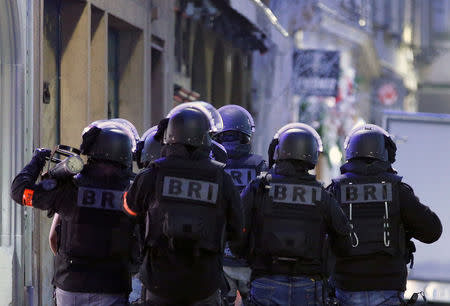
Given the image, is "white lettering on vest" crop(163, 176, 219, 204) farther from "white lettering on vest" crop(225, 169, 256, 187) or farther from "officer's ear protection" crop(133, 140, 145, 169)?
"white lettering on vest" crop(225, 169, 256, 187)

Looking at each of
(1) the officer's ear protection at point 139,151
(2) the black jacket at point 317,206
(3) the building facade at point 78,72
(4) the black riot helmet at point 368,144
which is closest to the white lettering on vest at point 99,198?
(2) the black jacket at point 317,206

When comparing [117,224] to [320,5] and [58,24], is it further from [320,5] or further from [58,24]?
[320,5]

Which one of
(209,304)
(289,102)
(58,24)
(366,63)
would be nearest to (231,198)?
(209,304)

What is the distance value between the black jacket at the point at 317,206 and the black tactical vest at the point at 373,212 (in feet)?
1.63

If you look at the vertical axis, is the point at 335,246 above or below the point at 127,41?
below

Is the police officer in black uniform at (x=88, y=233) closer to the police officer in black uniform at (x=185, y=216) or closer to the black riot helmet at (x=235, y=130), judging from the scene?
the police officer in black uniform at (x=185, y=216)

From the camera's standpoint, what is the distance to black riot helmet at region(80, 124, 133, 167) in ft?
25.8

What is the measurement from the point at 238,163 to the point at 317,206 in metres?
2.09

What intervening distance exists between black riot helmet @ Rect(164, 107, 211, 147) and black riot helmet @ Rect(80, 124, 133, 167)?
1.63ft

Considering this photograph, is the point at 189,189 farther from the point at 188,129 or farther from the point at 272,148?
the point at 272,148

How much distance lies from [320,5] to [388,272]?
1096 inches

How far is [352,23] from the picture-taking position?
4244 cm

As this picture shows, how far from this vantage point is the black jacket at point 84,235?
25.2 feet

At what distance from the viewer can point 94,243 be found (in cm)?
768
